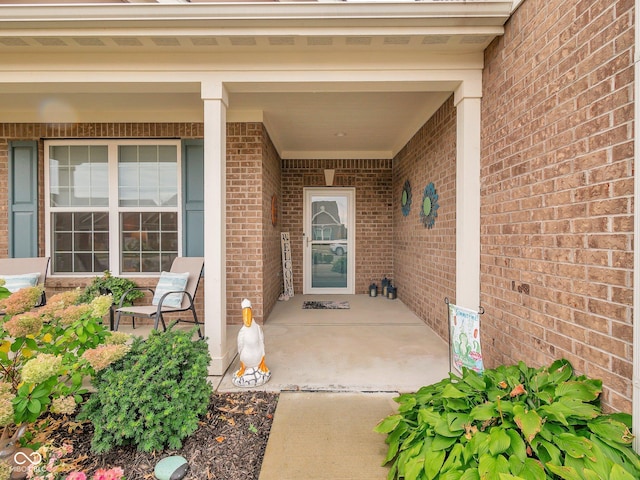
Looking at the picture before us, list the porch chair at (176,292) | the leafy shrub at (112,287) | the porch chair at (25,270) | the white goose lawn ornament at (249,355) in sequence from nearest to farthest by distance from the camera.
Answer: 1. the white goose lawn ornament at (249,355)
2. the porch chair at (176,292)
3. the porch chair at (25,270)
4. the leafy shrub at (112,287)

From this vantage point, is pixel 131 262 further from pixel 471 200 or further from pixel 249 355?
pixel 471 200

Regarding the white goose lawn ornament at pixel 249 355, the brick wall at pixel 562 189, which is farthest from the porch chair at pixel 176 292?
the brick wall at pixel 562 189

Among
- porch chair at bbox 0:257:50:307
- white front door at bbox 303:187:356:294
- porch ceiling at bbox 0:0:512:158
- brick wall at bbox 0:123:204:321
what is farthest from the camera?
white front door at bbox 303:187:356:294

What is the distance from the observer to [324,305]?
216 inches

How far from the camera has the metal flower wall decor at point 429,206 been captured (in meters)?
4.08

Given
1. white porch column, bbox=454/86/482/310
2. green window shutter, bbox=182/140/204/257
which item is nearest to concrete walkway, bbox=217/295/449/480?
white porch column, bbox=454/86/482/310

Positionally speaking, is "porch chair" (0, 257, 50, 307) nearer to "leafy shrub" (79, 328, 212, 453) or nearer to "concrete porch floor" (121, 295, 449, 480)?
"concrete porch floor" (121, 295, 449, 480)

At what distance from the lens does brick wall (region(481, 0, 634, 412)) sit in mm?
1550

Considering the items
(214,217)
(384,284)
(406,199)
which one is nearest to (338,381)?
(214,217)

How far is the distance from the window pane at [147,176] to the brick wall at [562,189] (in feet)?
12.0

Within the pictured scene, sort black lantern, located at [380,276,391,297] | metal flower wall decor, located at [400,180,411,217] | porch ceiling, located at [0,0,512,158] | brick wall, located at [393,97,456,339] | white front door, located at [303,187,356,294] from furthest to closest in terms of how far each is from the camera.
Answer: white front door, located at [303,187,356,294]
black lantern, located at [380,276,391,297]
metal flower wall decor, located at [400,180,411,217]
brick wall, located at [393,97,456,339]
porch ceiling, located at [0,0,512,158]

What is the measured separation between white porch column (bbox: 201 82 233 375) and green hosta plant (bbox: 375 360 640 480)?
162 centimetres

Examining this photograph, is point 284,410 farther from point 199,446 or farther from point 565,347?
point 565,347

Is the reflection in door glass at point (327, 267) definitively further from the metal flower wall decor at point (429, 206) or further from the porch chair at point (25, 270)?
the porch chair at point (25, 270)
